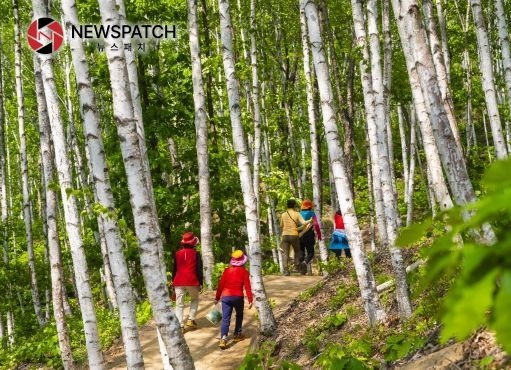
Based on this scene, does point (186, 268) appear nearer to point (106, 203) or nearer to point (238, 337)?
point (238, 337)

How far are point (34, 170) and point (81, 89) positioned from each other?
2536 cm

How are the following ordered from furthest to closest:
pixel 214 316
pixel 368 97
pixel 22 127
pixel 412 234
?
1. pixel 22 127
2. pixel 214 316
3. pixel 368 97
4. pixel 412 234

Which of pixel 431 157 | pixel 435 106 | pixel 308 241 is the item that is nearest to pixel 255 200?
pixel 431 157

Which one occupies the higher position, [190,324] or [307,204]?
[307,204]

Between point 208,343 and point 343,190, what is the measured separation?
432cm

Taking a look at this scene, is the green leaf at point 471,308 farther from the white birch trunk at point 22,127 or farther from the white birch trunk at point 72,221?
the white birch trunk at point 22,127

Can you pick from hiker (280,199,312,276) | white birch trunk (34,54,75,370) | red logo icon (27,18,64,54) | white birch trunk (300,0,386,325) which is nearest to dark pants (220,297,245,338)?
white birch trunk (34,54,75,370)

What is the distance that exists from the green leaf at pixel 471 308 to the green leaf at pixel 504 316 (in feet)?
0.06

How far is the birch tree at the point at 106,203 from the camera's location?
18.8ft

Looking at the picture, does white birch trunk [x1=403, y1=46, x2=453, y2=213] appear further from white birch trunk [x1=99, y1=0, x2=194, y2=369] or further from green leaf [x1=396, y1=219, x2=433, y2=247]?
green leaf [x1=396, y1=219, x2=433, y2=247]

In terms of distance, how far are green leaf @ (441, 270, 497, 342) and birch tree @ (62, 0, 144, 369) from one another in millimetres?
4715

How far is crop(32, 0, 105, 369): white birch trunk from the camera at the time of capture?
6945mm

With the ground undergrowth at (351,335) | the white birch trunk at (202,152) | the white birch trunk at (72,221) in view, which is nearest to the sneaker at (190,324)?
the ground undergrowth at (351,335)

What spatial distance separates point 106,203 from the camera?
6.28 meters
